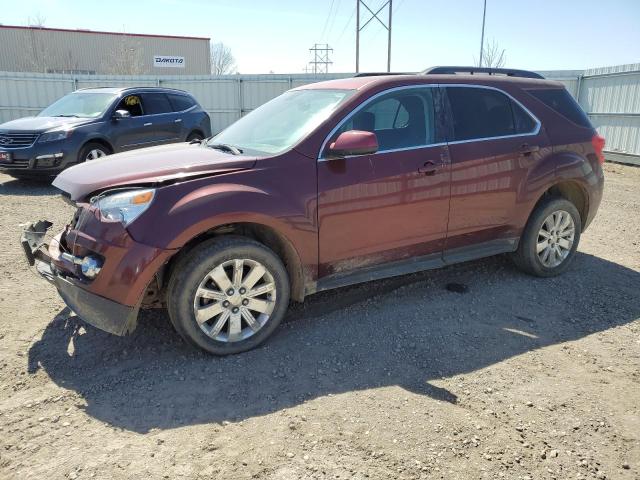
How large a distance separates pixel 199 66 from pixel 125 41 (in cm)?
595

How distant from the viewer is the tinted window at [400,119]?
401 centimetres

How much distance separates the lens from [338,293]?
4.66 metres

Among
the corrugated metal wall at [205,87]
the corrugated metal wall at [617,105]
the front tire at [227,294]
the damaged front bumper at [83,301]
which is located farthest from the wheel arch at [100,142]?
the corrugated metal wall at [617,105]

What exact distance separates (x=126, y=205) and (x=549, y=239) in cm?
386

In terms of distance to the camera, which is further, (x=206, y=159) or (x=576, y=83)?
(x=576, y=83)

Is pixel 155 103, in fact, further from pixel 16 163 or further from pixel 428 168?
pixel 428 168

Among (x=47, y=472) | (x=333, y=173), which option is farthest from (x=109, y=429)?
(x=333, y=173)

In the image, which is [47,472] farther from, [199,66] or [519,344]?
[199,66]

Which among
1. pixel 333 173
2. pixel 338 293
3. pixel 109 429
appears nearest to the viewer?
pixel 109 429

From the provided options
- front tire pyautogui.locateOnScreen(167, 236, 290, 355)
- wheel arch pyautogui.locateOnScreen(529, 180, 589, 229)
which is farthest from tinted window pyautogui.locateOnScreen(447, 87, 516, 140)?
front tire pyautogui.locateOnScreen(167, 236, 290, 355)

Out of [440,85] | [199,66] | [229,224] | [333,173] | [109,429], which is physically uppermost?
[199,66]

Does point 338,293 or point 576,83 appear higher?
point 576,83

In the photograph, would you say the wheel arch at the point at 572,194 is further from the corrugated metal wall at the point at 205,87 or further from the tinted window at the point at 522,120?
the corrugated metal wall at the point at 205,87

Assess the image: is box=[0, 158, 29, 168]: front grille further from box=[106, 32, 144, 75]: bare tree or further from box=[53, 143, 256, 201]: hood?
box=[106, 32, 144, 75]: bare tree
